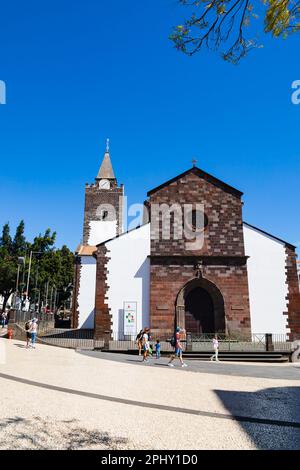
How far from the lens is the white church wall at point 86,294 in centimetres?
Result: 3609

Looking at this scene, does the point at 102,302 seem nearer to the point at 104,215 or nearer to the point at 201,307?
the point at 201,307

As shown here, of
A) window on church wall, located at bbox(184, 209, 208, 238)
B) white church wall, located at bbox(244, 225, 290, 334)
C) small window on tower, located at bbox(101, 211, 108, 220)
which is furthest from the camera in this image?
small window on tower, located at bbox(101, 211, 108, 220)

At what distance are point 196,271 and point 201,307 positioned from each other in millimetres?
2607

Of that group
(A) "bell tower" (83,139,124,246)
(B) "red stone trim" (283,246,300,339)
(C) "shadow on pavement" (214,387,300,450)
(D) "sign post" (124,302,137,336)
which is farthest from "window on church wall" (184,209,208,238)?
(A) "bell tower" (83,139,124,246)

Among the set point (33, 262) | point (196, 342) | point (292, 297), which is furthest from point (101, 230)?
point (292, 297)

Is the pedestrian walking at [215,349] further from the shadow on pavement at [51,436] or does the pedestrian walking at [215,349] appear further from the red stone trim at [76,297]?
the red stone trim at [76,297]

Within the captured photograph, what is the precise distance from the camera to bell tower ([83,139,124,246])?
158 feet

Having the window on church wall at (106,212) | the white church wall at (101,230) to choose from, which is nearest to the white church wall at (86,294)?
the white church wall at (101,230)

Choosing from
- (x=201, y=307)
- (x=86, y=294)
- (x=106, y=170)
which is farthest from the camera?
(x=106, y=170)

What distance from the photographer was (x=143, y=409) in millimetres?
6918

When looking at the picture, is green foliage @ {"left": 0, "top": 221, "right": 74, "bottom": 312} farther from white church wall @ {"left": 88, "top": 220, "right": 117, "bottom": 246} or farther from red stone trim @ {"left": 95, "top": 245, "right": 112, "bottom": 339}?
red stone trim @ {"left": 95, "top": 245, "right": 112, "bottom": 339}
